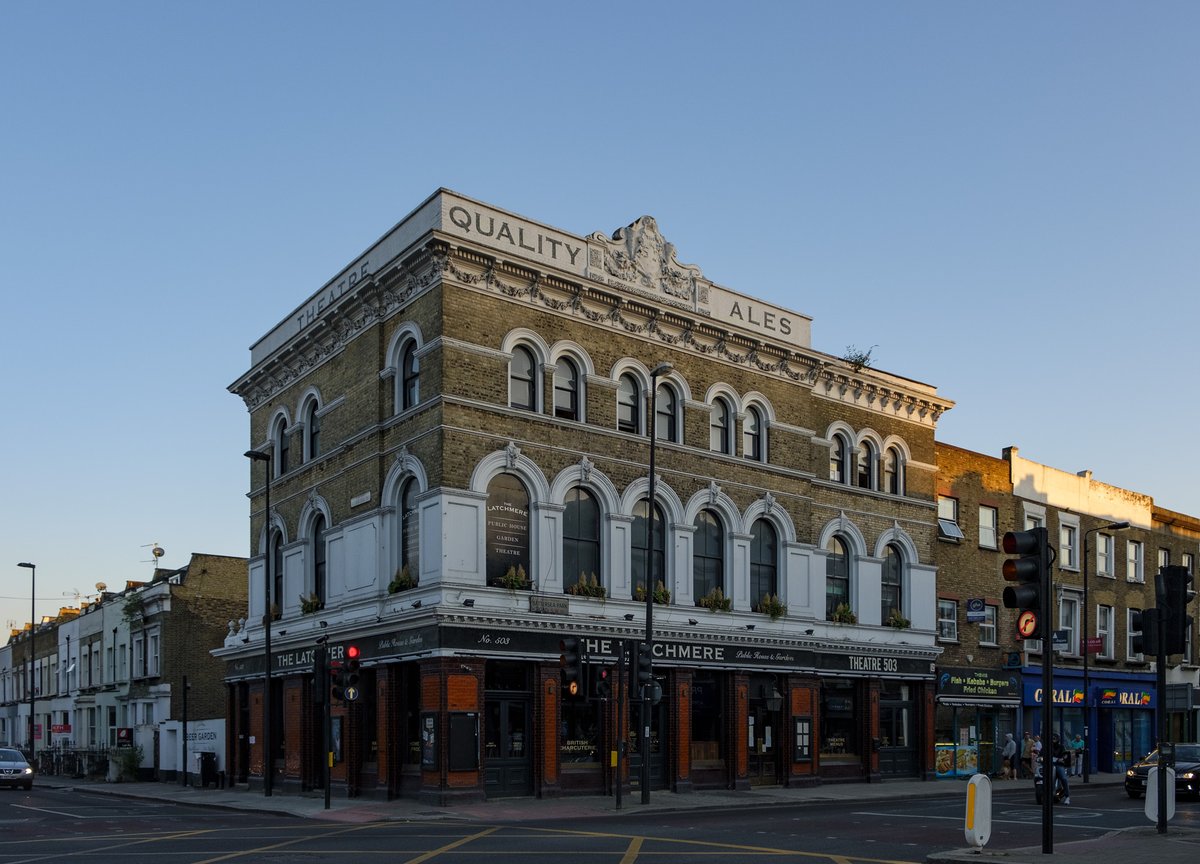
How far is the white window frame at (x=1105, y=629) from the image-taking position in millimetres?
50531

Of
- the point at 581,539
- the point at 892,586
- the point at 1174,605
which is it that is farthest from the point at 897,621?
the point at 1174,605

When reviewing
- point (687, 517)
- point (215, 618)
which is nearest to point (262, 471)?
point (215, 618)

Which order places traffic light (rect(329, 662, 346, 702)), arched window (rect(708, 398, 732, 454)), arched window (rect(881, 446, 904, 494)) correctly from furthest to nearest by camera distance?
arched window (rect(881, 446, 904, 494)) < arched window (rect(708, 398, 732, 454)) < traffic light (rect(329, 662, 346, 702))

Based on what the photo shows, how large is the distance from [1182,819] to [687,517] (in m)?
15.1

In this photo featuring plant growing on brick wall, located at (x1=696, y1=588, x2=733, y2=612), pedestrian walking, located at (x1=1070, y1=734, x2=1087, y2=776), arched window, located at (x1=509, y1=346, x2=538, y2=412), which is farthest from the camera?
pedestrian walking, located at (x1=1070, y1=734, x2=1087, y2=776)

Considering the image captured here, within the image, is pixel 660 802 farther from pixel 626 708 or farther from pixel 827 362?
pixel 827 362

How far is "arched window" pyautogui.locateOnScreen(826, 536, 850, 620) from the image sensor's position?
40344mm

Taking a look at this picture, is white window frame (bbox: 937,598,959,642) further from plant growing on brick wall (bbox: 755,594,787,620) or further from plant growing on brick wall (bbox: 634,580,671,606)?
plant growing on brick wall (bbox: 634,580,671,606)

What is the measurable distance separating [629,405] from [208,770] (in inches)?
738

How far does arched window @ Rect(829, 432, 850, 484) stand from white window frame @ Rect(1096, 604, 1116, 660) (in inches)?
630

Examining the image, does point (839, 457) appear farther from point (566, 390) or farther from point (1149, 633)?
point (1149, 633)

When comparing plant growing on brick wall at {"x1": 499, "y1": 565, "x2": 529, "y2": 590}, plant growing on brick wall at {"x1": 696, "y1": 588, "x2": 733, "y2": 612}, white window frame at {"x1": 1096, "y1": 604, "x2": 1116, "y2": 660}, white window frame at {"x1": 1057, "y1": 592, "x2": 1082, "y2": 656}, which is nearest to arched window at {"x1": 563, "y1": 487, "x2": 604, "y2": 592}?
plant growing on brick wall at {"x1": 499, "y1": 565, "x2": 529, "y2": 590}

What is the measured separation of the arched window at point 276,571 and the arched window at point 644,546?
11899 millimetres

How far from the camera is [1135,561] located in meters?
53.4
